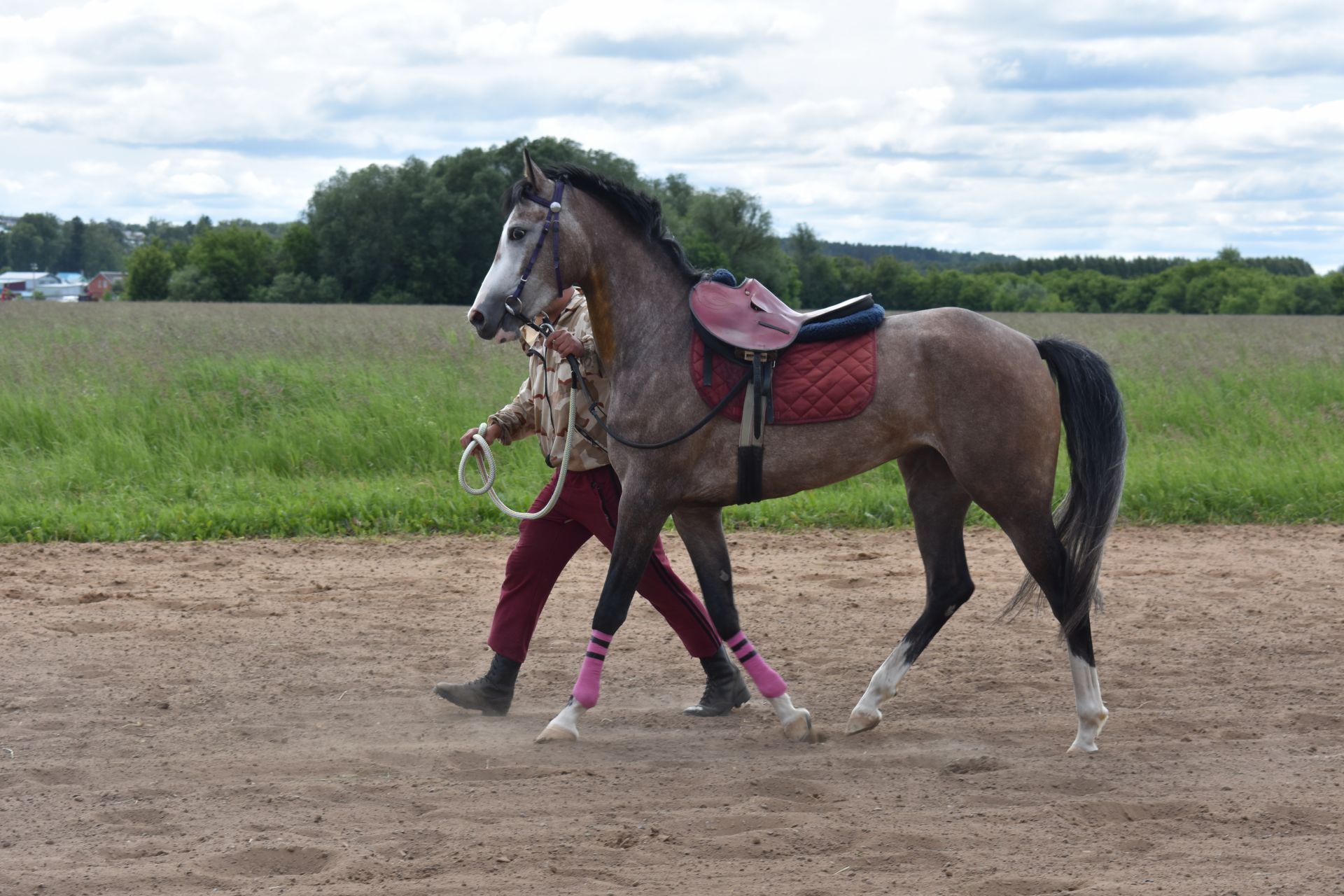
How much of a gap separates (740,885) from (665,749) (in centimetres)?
124

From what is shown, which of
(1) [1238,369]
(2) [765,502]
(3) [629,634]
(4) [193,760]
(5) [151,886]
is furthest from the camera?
(1) [1238,369]

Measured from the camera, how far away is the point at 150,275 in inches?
1934

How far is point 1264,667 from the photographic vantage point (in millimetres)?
5281

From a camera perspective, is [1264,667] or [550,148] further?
[550,148]

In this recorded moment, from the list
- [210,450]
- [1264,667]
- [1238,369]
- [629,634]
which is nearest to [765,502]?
[629,634]

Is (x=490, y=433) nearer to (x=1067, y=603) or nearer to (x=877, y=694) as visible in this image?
(x=877, y=694)

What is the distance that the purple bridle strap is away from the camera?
419 centimetres

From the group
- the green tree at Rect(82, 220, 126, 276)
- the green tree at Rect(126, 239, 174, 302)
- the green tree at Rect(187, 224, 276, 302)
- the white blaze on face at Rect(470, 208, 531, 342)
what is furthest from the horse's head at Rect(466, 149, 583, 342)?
the green tree at Rect(82, 220, 126, 276)

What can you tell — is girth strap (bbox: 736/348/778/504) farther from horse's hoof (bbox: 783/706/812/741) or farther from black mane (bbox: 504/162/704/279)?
horse's hoof (bbox: 783/706/812/741)

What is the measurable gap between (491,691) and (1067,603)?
218cm

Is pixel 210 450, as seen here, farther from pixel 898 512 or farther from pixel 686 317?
pixel 686 317

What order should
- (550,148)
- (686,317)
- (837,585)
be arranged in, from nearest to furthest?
(686,317) < (837,585) < (550,148)

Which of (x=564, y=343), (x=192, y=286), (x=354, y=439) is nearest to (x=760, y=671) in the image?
(x=564, y=343)

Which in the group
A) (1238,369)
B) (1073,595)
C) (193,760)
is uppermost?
(1238,369)
